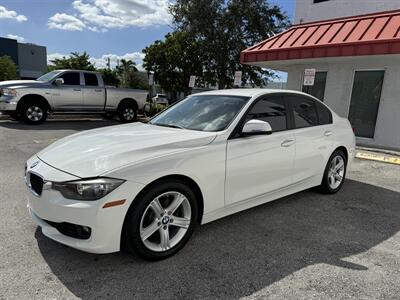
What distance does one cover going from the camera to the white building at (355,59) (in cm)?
919

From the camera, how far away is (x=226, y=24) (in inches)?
755

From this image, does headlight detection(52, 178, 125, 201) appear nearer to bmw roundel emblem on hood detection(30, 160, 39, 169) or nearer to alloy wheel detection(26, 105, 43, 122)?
bmw roundel emblem on hood detection(30, 160, 39, 169)

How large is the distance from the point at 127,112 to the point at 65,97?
2687 millimetres

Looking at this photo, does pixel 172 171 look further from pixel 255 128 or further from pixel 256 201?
pixel 256 201

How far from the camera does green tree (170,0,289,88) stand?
18938 millimetres

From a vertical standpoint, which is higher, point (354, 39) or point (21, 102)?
point (354, 39)

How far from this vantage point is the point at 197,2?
1859 cm

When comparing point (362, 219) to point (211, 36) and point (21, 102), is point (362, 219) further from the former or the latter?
point (211, 36)

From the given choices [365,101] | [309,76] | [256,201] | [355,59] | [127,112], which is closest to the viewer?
[256,201]

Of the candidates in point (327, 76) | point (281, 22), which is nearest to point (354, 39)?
point (327, 76)

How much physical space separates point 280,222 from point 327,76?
8.51 metres

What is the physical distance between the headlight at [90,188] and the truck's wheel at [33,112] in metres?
10.7

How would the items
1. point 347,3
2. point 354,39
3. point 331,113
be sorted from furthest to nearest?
1. point 347,3
2. point 354,39
3. point 331,113

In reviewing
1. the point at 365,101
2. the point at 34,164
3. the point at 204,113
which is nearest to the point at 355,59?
the point at 365,101
